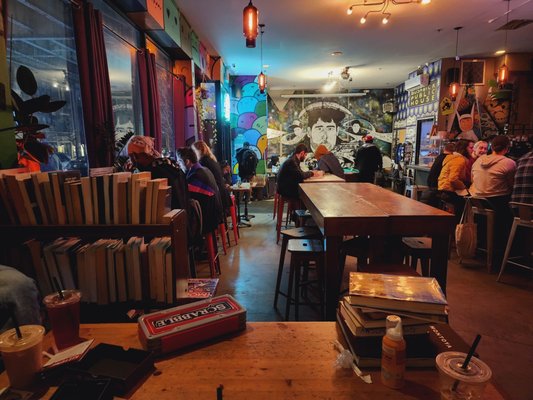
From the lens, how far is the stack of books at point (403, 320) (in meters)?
0.93

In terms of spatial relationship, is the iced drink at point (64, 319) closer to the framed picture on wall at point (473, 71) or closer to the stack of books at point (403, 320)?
the stack of books at point (403, 320)

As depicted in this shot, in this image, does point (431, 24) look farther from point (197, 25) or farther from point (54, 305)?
point (54, 305)

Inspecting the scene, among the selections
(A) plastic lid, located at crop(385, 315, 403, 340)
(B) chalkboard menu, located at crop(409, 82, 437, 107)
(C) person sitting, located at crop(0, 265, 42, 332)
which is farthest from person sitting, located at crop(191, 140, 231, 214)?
(B) chalkboard menu, located at crop(409, 82, 437, 107)

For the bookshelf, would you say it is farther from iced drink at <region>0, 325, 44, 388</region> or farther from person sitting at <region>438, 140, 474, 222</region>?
person sitting at <region>438, 140, 474, 222</region>

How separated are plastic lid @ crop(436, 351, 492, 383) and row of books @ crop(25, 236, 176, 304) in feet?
4.10

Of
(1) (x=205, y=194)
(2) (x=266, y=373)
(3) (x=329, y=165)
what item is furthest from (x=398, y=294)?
(3) (x=329, y=165)

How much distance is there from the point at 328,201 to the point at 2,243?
196 cm

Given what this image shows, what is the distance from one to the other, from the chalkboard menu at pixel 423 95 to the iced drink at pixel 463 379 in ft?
26.8

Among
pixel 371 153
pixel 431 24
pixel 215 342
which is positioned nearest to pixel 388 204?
pixel 215 342

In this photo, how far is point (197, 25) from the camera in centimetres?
515

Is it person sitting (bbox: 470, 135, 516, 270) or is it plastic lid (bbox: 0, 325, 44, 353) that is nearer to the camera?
plastic lid (bbox: 0, 325, 44, 353)

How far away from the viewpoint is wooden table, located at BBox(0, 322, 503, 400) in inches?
32.7

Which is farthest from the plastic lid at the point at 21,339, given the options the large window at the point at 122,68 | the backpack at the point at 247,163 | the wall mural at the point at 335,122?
the wall mural at the point at 335,122

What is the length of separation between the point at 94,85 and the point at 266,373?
8.43 feet
